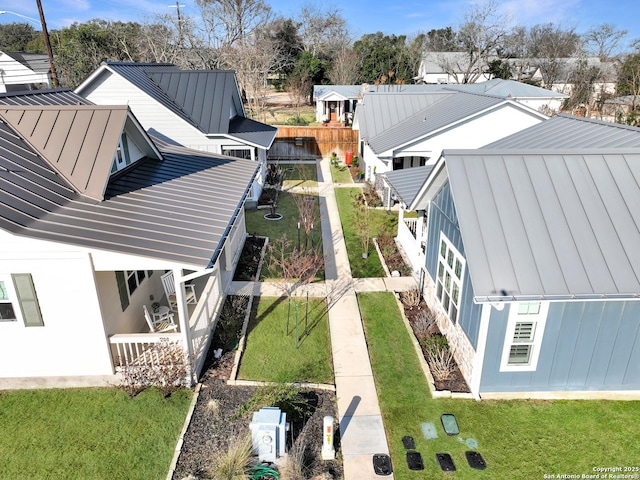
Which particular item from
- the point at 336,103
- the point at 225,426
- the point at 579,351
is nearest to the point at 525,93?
the point at 336,103

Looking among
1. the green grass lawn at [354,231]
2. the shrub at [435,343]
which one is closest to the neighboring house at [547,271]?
the shrub at [435,343]

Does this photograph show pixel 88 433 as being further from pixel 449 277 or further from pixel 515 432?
pixel 449 277

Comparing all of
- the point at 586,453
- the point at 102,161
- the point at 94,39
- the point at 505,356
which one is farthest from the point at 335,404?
the point at 94,39

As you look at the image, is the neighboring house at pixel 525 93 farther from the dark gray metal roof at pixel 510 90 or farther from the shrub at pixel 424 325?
the shrub at pixel 424 325

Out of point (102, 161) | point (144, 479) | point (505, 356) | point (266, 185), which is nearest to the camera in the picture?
point (144, 479)

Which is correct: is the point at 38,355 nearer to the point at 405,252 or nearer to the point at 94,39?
the point at 405,252

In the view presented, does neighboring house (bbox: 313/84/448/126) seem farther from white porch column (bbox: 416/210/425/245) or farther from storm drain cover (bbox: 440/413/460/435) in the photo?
storm drain cover (bbox: 440/413/460/435)
